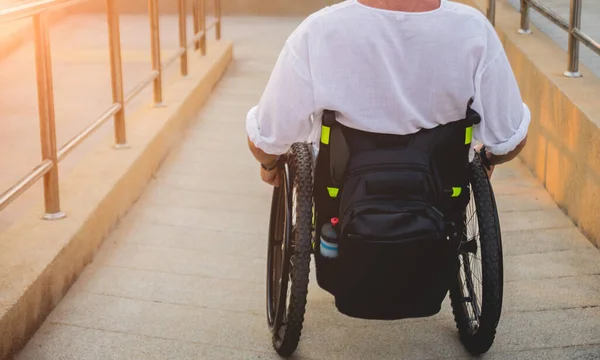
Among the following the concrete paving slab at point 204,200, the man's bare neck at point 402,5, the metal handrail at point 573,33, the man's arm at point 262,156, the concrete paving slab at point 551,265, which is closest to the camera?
the man's bare neck at point 402,5

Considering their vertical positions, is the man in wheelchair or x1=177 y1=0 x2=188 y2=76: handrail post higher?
the man in wheelchair

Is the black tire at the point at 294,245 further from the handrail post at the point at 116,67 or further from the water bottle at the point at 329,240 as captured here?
the handrail post at the point at 116,67

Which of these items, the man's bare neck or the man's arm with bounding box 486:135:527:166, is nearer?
the man's bare neck

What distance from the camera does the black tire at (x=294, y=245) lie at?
95.0 inches

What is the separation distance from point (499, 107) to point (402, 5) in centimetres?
34

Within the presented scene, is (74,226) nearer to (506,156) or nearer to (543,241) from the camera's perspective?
(506,156)

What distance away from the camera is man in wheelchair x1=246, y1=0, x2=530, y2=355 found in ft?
7.39

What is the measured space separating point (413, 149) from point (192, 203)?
201 cm

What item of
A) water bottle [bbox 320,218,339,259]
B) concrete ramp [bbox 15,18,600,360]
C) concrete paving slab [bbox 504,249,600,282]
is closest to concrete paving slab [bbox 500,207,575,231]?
concrete ramp [bbox 15,18,600,360]

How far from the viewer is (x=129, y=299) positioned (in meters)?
3.12

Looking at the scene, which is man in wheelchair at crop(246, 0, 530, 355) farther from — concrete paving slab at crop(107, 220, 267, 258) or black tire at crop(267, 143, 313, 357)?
concrete paving slab at crop(107, 220, 267, 258)

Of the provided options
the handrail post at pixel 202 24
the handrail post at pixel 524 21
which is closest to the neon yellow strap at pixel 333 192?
the handrail post at pixel 524 21

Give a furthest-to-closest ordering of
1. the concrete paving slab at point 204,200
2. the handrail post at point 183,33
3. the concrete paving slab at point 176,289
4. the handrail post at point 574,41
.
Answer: the handrail post at point 183,33, the concrete paving slab at point 204,200, the handrail post at point 574,41, the concrete paving slab at point 176,289

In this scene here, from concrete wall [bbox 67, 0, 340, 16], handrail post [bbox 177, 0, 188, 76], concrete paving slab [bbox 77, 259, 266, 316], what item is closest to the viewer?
concrete paving slab [bbox 77, 259, 266, 316]
